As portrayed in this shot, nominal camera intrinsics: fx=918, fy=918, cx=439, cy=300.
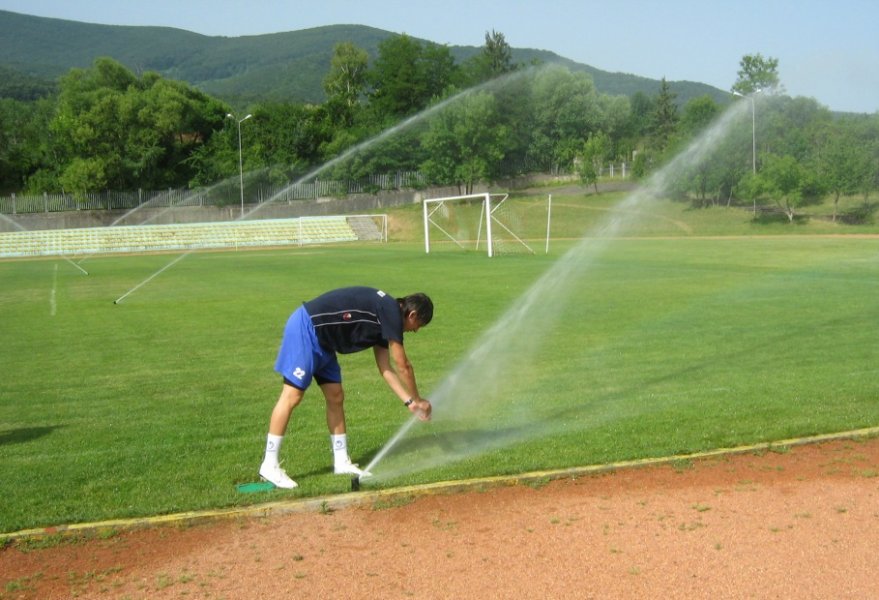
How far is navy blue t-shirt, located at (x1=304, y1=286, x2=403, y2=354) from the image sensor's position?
7324 mm

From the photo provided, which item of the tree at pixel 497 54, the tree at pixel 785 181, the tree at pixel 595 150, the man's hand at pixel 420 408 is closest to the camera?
the man's hand at pixel 420 408

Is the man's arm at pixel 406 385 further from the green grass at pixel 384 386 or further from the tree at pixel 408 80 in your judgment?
the tree at pixel 408 80

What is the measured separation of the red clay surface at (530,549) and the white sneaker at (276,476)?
1.95 ft

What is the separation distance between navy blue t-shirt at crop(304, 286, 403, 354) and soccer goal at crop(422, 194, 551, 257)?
47351 millimetres

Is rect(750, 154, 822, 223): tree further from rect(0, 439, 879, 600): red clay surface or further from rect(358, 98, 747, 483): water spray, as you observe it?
rect(0, 439, 879, 600): red clay surface

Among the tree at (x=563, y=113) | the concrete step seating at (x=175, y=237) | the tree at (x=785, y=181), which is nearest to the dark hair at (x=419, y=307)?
the tree at (x=563, y=113)

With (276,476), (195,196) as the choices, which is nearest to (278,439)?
(276,476)

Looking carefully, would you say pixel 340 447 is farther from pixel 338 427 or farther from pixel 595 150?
pixel 595 150

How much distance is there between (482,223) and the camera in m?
63.2

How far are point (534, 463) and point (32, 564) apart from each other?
13.4ft

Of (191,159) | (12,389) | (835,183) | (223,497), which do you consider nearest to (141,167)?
(191,159)

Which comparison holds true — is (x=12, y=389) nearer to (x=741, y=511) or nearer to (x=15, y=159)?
(x=741, y=511)

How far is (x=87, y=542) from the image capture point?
654cm

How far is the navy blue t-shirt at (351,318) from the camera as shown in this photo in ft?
24.0
